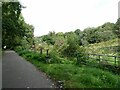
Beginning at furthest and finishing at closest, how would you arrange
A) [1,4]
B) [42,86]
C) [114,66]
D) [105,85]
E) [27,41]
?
[27,41] → [1,4] → [114,66] → [42,86] → [105,85]

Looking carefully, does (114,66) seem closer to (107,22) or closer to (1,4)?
(1,4)

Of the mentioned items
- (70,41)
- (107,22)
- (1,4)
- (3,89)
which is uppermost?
(107,22)

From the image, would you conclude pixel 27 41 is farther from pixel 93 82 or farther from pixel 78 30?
pixel 93 82

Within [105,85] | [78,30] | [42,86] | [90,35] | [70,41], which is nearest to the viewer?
[105,85]

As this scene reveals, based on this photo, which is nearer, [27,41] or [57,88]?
[57,88]

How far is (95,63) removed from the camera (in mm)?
20219

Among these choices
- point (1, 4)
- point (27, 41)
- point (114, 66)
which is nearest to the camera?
point (114, 66)

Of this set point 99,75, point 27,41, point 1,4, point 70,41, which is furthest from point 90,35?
point 99,75

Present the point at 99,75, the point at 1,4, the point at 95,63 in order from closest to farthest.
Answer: the point at 99,75 < the point at 95,63 < the point at 1,4

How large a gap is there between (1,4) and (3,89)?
12.1 meters

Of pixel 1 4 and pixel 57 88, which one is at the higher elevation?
pixel 1 4

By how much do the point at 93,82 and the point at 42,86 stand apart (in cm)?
232

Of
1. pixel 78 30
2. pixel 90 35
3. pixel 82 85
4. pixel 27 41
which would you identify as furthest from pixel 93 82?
pixel 78 30

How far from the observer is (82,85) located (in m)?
11.8
